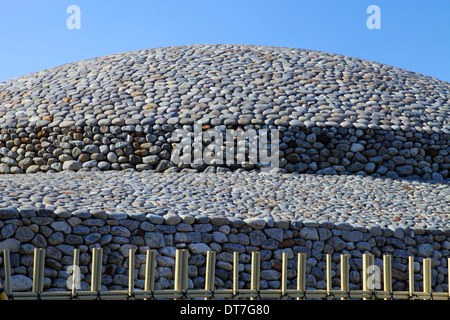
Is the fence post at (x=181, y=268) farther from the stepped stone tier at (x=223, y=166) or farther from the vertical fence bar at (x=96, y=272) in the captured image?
the stepped stone tier at (x=223, y=166)

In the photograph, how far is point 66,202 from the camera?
6.89 m

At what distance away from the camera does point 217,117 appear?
10.7 m

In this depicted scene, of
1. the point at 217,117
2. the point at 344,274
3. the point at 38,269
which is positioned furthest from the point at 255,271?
the point at 217,117

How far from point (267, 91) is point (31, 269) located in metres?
7.53

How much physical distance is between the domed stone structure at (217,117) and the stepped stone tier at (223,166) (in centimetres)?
3

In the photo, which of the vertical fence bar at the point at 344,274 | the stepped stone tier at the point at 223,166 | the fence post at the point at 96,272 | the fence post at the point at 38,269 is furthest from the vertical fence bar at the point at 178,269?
the stepped stone tier at the point at 223,166

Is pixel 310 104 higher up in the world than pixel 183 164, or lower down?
higher up

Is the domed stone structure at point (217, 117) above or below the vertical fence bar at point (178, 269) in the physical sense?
above

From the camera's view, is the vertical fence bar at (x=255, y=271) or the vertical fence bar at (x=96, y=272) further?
the vertical fence bar at (x=255, y=271)

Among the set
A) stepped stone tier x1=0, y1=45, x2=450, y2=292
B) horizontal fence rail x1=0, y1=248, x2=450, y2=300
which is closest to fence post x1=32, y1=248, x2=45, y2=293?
horizontal fence rail x1=0, y1=248, x2=450, y2=300

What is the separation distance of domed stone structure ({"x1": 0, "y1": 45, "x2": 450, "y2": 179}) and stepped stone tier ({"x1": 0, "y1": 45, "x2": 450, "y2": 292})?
0.11ft

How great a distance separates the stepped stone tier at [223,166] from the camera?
6449 mm

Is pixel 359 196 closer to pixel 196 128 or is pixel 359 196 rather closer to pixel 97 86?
pixel 196 128
